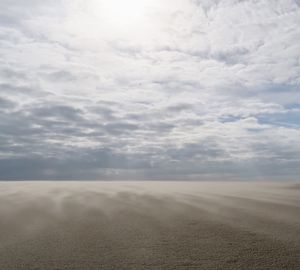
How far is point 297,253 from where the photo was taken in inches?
173

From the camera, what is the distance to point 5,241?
5422 mm

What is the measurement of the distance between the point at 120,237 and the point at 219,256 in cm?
176

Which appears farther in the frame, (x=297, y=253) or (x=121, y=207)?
(x=121, y=207)

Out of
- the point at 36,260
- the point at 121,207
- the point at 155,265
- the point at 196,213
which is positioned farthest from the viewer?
the point at 121,207

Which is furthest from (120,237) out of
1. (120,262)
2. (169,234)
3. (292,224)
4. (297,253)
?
(292,224)

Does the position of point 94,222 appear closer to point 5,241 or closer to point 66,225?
point 66,225

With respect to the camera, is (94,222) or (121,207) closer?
(94,222)

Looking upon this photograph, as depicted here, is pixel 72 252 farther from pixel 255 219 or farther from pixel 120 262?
pixel 255 219

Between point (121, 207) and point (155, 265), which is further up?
point (121, 207)

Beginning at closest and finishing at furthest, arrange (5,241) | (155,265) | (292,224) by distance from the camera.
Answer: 1. (155,265)
2. (5,241)
3. (292,224)

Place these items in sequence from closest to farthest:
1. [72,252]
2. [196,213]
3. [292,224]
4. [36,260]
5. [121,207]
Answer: [36,260] → [72,252] → [292,224] → [196,213] → [121,207]

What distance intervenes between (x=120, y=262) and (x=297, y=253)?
2299mm

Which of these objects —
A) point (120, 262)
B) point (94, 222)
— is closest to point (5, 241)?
point (94, 222)

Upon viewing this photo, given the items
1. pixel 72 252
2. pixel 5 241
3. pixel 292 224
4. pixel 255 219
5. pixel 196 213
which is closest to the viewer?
pixel 72 252
